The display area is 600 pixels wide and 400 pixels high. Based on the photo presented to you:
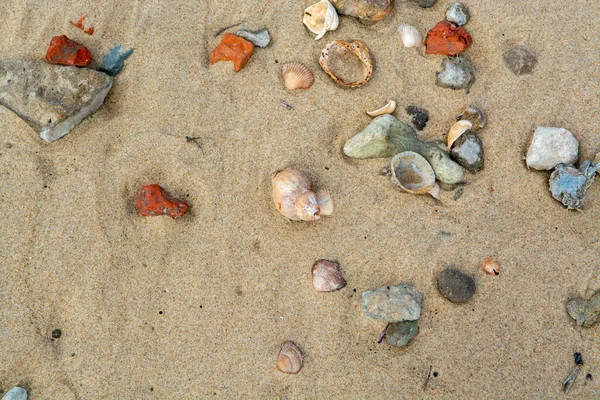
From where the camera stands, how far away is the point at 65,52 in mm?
3568

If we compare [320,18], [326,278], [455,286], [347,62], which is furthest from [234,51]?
[455,286]

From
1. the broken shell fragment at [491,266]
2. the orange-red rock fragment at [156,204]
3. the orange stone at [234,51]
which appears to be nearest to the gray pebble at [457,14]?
the orange stone at [234,51]

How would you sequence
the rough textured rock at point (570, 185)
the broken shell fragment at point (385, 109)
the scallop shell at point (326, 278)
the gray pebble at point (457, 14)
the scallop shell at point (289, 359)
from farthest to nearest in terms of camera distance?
the gray pebble at point (457, 14)
the broken shell fragment at point (385, 109)
the rough textured rock at point (570, 185)
the scallop shell at point (326, 278)
the scallop shell at point (289, 359)

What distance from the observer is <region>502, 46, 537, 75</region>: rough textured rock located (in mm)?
3768

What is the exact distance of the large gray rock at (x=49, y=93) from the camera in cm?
346

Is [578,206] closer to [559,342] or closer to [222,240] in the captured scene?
[559,342]

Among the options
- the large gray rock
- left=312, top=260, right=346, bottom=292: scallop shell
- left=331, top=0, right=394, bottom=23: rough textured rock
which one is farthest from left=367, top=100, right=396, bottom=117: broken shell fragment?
the large gray rock

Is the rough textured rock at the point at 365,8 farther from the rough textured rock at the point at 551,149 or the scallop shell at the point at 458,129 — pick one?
the rough textured rock at the point at 551,149

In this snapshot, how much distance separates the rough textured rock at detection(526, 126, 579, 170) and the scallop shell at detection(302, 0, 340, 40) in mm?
1939

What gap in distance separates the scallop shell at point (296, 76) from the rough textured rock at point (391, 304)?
177 cm

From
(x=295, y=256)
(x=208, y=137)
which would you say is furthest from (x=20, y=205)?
(x=295, y=256)

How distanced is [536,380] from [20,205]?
4218 millimetres

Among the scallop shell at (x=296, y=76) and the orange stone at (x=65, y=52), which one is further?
the scallop shell at (x=296, y=76)

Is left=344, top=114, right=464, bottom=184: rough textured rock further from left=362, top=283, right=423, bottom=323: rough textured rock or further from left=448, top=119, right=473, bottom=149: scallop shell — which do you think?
left=362, top=283, right=423, bottom=323: rough textured rock
